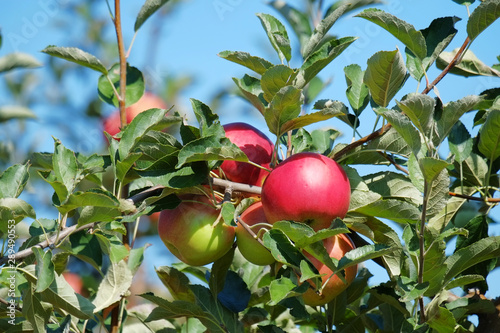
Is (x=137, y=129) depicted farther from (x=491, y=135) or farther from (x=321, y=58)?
(x=491, y=135)

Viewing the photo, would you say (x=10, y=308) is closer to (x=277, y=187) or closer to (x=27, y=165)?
(x=27, y=165)

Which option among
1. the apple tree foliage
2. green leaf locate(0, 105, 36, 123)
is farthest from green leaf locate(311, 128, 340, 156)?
green leaf locate(0, 105, 36, 123)

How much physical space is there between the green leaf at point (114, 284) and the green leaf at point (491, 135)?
930 mm

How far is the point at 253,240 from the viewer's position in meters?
1.25

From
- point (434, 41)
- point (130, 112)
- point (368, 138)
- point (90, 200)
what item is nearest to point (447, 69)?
point (434, 41)

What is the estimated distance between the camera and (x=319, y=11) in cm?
254

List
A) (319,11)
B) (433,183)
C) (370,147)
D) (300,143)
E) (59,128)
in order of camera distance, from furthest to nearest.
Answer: (59,128)
(319,11)
(300,143)
(370,147)
(433,183)

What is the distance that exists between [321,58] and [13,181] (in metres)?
0.72

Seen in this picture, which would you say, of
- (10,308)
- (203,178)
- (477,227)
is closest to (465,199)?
(477,227)

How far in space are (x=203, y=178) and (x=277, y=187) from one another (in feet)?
0.52

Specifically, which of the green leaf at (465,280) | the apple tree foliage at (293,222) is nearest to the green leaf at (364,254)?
the apple tree foliage at (293,222)

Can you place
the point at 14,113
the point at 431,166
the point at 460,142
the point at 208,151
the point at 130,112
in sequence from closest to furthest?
the point at 431,166 < the point at 208,151 < the point at 460,142 < the point at 130,112 < the point at 14,113

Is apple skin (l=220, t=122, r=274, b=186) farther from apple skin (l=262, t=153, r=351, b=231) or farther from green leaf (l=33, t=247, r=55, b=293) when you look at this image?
green leaf (l=33, t=247, r=55, b=293)

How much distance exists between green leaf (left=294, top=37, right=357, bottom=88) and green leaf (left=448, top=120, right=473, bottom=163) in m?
0.43
